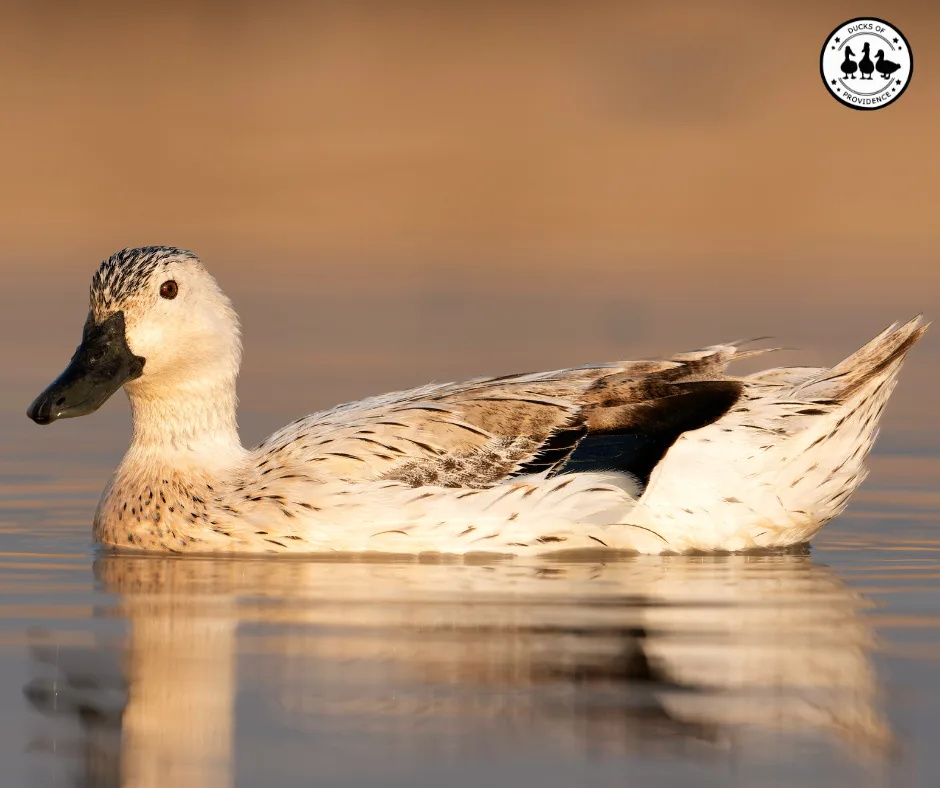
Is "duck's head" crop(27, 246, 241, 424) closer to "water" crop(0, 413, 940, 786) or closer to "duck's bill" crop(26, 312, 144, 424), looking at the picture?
"duck's bill" crop(26, 312, 144, 424)

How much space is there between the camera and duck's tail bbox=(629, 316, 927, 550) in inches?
426

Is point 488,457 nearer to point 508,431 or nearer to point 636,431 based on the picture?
point 508,431

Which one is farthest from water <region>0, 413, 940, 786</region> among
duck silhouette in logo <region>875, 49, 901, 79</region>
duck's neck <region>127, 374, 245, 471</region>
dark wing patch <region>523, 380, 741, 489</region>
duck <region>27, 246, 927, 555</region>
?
duck silhouette in logo <region>875, 49, 901, 79</region>

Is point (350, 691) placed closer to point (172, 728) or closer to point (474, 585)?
point (172, 728)

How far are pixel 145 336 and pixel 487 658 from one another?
4137 mm

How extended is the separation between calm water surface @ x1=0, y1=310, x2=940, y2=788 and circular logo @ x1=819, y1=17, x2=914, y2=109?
54.4 ft

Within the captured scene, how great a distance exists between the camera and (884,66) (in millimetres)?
29234

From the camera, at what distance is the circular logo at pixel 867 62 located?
87.6ft

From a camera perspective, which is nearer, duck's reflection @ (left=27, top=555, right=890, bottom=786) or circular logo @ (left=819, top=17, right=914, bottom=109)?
duck's reflection @ (left=27, top=555, right=890, bottom=786)

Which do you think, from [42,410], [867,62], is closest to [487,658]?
[42,410]

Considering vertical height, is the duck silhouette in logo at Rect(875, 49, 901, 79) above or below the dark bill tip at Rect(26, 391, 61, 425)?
above

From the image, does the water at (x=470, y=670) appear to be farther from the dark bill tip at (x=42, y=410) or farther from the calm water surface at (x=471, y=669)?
the dark bill tip at (x=42, y=410)

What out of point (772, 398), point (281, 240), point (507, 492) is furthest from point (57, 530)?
point (281, 240)

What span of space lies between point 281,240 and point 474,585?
16.2 m
